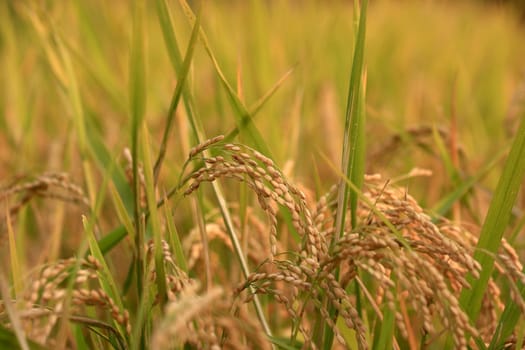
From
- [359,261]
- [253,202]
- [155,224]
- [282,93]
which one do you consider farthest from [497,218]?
[282,93]

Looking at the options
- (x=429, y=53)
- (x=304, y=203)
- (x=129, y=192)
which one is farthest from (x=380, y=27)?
(x=304, y=203)

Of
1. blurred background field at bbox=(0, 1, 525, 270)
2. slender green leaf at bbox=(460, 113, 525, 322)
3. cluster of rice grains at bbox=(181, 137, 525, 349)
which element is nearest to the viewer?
cluster of rice grains at bbox=(181, 137, 525, 349)

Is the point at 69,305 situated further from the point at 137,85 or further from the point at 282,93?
the point at 282,93

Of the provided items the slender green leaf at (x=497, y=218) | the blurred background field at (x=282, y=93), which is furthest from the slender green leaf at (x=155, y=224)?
the slender green leaf at (x=497, y=218)

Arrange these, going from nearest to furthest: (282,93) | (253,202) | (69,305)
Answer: (69,305) < (253,202) < (282,93)

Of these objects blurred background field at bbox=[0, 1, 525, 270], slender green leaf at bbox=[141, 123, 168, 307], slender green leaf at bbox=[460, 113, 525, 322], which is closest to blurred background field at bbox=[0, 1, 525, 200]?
blurred background field at bbox=[0, 1, 525, 270]

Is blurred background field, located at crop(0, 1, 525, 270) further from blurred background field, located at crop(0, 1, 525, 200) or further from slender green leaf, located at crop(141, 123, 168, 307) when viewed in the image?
slender green leaf, located at crop(141, 123, 168, 307)

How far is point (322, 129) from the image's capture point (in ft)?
6.98

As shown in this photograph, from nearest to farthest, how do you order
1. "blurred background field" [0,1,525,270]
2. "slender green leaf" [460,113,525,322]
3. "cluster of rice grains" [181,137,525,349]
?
"cluster of rice grains" [181,137,525,349], "slender green leaf" [460,113,525,322], "blurred background field" [0,1,525,270]

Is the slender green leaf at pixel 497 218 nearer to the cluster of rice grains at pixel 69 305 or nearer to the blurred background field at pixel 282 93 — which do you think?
the blurred background field at pixel 282 93

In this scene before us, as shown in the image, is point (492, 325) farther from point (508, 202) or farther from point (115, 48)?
point (115, 48)

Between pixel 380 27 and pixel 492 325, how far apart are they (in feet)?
10.4

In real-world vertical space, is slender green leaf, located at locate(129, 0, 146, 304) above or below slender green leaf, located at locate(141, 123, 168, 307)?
above

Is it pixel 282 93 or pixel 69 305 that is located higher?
pixel 282 93
